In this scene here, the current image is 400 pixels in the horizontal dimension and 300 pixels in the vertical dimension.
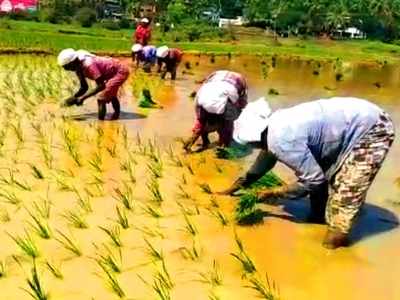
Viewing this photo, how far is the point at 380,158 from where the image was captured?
4914mm

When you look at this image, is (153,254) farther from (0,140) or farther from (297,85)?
(297,85)

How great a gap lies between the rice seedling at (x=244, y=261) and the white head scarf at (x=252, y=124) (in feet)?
2.37

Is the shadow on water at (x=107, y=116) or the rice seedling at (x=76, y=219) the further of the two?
the shadow on water at (x=107, y=116)

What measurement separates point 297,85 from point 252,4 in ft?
159

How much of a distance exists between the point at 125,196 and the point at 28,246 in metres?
1.38

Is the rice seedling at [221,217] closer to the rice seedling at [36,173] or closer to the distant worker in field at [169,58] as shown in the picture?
the rice seedling at [36,173]

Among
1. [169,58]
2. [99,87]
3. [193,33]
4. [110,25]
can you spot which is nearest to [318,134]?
[99,87]

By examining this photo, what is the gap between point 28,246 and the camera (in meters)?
4.34

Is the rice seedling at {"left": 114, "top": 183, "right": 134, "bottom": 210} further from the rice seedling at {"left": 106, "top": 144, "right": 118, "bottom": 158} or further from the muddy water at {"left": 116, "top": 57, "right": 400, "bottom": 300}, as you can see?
the rice seedling at {"left": 106, "top": 144, "right": 118, "bottom": 158}

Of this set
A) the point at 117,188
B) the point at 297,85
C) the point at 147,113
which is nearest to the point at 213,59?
the point at 297,85

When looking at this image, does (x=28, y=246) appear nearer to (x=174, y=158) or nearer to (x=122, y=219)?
(x=122, y=219)

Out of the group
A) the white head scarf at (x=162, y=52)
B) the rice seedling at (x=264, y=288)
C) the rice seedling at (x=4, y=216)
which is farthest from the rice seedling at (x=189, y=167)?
the white head scarf at (x=162, y=52)

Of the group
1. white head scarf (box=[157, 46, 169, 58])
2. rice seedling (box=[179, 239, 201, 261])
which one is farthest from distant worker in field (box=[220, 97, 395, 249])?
white head scarf (box=[157, 46, 169, 58])

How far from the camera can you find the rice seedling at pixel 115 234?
463cm
